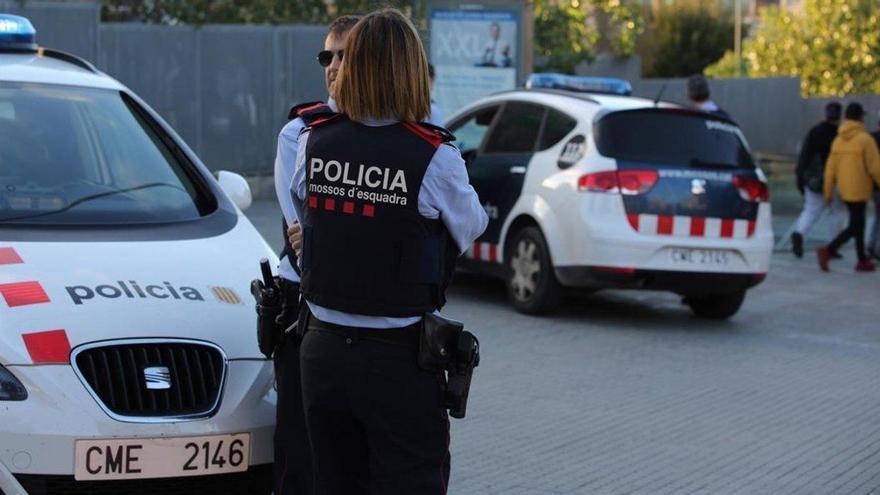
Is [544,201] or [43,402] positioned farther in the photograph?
[544,201]

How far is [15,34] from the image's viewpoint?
6305 mm

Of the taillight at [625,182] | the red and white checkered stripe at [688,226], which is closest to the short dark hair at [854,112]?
the red and white checkered stripe at [688,226]

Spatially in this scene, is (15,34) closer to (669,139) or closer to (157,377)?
(157,377)

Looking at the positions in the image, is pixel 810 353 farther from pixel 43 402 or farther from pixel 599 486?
pixel 43 402

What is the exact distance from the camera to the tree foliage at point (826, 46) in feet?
115

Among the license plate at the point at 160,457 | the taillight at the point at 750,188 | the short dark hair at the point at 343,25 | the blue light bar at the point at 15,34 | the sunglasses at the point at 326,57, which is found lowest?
the taillight at the point at 750,188

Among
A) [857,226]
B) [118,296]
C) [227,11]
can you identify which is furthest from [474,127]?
[227,11]

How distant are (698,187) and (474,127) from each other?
7.81 feet

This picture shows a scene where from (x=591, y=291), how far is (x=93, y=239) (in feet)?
25.5

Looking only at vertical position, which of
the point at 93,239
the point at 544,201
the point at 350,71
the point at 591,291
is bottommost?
the point at 591,291

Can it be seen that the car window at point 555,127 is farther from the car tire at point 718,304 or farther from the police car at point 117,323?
the police car at point 117,323

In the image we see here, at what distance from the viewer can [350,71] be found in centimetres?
392

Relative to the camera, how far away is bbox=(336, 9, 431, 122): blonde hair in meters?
3.87

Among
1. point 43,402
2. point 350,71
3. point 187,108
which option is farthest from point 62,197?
point 187,108
